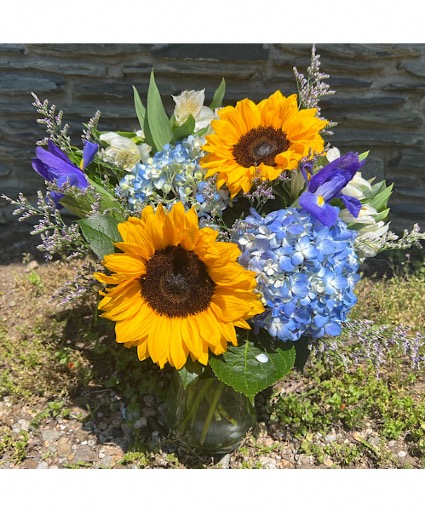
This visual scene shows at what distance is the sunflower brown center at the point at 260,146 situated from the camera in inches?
57.9

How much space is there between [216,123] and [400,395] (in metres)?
1.36

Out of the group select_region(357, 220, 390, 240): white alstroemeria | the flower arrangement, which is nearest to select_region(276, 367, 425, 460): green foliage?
the flower arrangement

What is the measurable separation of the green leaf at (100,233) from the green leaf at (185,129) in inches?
13.1

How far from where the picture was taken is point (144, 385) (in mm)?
2266

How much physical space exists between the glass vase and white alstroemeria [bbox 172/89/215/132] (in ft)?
2.49

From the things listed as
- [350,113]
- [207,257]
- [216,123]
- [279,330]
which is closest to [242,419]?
[279,330]

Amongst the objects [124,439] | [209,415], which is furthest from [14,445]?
[209,415]

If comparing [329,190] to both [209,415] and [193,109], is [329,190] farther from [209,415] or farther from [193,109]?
[209,415]

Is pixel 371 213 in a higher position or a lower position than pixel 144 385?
higher

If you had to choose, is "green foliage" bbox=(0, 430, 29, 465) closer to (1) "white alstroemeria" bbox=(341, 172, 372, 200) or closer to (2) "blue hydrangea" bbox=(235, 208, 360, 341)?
(2) "blue hydrangea" bbox=(235, 208, 360, 341)

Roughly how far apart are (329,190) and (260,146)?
217mm

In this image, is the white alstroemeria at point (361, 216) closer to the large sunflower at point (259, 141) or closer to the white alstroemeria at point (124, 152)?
the large sunflower at point (259, 141)

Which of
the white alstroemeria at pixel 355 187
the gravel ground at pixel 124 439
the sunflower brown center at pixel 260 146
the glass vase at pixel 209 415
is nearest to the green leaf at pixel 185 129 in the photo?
the sunflower brown center at pixel 260 146

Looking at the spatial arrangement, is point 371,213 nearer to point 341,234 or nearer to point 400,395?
point 341,234
